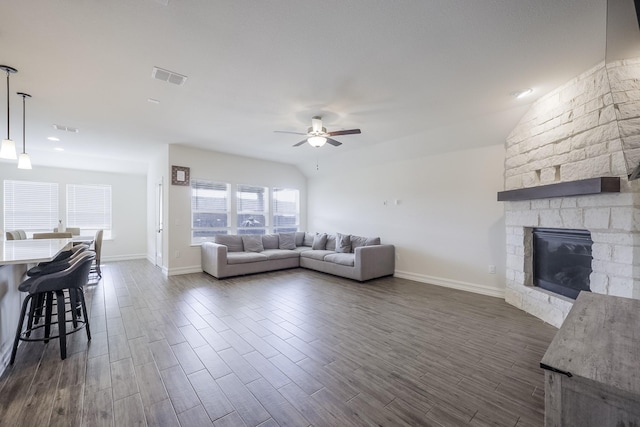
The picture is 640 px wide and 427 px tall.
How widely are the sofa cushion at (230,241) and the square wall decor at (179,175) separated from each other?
137 centimetres

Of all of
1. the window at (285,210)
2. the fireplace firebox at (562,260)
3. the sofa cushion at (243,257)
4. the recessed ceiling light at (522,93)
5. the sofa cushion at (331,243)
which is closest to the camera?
the fireplace firebox at (562,260)

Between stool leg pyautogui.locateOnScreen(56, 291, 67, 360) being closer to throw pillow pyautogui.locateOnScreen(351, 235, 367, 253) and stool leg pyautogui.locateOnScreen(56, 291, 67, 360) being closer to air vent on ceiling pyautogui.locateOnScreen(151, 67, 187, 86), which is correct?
air vent on ceiling pyautogui.locateOnScreen(151, 67, 187, 86)

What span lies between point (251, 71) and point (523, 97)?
3.26 m

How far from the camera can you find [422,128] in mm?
4344

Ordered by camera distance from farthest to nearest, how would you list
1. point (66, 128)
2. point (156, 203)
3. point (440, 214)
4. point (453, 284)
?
point (156, 203) < point (440, 214) < point (453, 284) < point (66, 128)

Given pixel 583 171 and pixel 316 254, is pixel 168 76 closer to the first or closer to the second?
pixel 316 254

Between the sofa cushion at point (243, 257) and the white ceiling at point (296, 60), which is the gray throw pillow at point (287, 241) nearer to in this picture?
the sofa cushion at point (243, 257)

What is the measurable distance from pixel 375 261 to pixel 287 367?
10.7ft

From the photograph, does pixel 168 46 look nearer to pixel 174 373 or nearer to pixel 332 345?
pixel 174 373

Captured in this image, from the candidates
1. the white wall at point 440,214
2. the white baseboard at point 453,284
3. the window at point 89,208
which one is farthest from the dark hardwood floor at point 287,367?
the window at point 89,208

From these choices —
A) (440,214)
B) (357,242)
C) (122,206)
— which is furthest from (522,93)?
(122,206)

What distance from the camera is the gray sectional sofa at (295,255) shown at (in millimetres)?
5082

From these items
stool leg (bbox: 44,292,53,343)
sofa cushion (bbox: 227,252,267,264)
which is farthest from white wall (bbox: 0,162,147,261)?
stool leg (bbox: 44,292,53,343)

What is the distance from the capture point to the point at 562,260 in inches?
124
